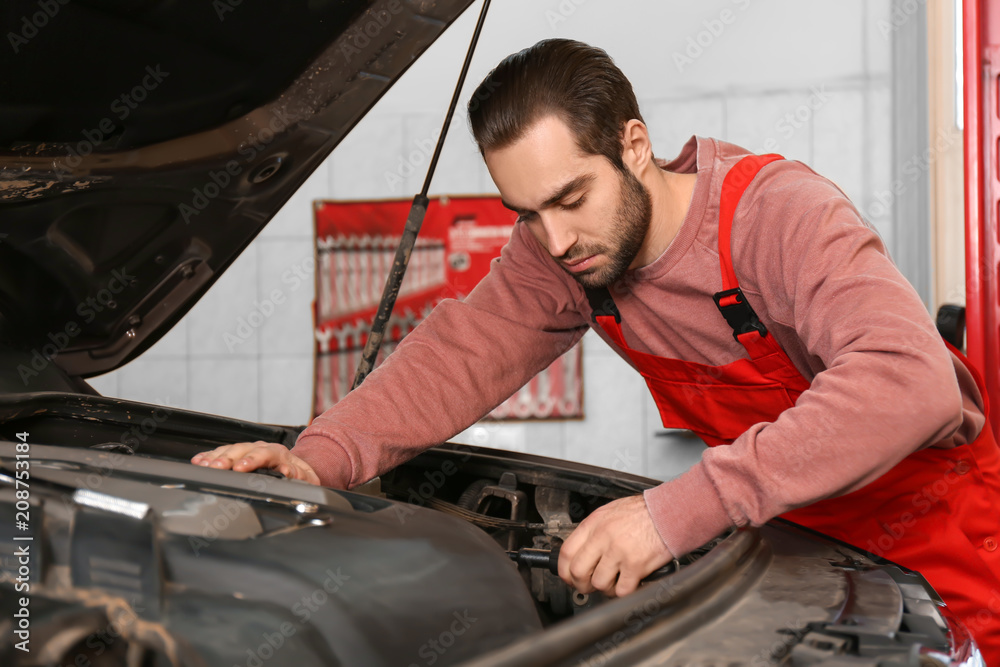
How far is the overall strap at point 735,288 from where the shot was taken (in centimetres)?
105

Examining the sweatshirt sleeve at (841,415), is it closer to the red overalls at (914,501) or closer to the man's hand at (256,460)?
the red overalls at (914,501)

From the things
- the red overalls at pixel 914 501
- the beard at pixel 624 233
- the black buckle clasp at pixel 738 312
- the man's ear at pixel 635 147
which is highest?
the man's ear at pixel 635 147

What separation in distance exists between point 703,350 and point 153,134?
846 millimetres

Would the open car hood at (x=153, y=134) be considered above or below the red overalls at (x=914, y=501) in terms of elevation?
above

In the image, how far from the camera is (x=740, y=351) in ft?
3.68

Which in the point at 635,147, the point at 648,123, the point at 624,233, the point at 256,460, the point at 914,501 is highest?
the point at 648,123

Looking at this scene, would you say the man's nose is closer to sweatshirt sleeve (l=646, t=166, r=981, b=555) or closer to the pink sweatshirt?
the pink sweatshirt

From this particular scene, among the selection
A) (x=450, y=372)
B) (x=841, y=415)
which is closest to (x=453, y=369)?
(x=450, y=372)

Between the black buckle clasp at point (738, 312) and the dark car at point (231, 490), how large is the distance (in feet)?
0.90

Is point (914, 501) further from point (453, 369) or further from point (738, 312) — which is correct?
point (453, 369)

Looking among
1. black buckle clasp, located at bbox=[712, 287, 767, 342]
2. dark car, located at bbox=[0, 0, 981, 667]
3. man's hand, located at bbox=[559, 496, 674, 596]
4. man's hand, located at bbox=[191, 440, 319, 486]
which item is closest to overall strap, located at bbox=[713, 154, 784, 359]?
black buckle clasp, located at bbox=[712, 287, 767, 342]

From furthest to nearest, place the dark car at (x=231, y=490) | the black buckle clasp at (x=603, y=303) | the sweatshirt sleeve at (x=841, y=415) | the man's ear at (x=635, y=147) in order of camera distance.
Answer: the black buckle clasp at (x=603, y=303)
the man's ear at (x=635, y=147)
the sweatshirt sleeve at (x=841, y=415)
the dark car at (x=231, y=490)

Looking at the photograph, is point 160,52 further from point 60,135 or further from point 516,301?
point 516,301

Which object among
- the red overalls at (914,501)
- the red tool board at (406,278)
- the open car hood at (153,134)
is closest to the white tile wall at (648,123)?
the red tool board at (406,278)
